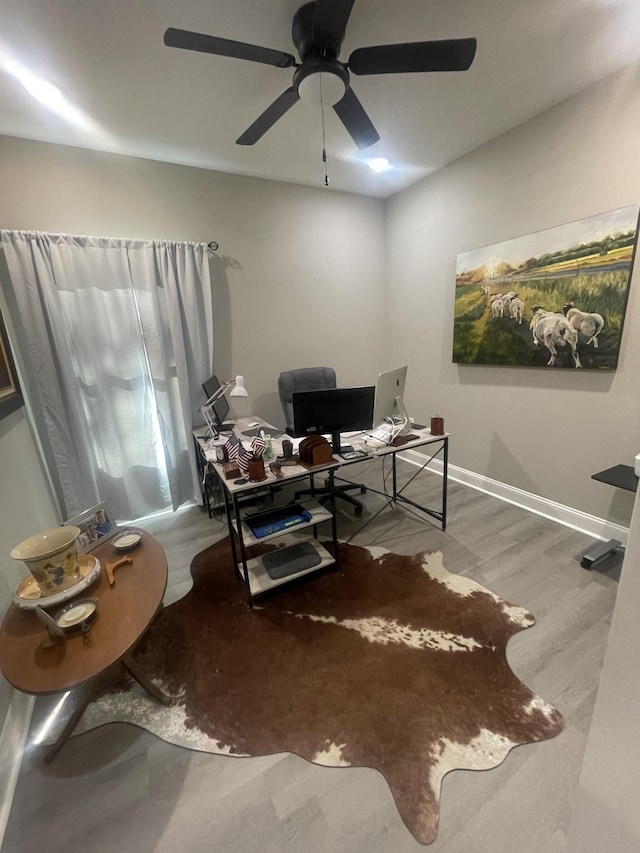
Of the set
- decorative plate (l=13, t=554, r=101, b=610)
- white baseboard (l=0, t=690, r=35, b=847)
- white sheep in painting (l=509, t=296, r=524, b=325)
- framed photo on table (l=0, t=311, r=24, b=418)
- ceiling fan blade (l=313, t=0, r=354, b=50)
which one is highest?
ceiling fan blade (l=313, t=0, r=354, b=50)

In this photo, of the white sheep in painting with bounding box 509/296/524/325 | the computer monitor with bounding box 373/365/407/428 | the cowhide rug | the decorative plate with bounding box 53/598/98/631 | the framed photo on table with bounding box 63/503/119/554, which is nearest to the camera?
the decorative plate with bounding box 53/598/98/631

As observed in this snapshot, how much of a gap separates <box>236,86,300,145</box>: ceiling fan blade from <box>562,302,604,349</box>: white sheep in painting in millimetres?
2113

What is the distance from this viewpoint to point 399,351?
399 centimetres

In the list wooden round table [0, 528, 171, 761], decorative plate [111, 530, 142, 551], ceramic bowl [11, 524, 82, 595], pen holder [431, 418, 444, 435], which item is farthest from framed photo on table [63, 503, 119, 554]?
pen holder [431, 418, 444, 435]

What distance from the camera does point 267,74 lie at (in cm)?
185

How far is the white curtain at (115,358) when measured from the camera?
244 centimetres

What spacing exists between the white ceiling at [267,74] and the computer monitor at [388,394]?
1656 millimetres

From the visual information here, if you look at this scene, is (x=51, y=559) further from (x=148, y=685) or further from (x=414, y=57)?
(x=414, y=57)

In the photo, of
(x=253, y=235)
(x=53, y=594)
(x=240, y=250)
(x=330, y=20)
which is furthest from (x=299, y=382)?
(x=53, y=594)

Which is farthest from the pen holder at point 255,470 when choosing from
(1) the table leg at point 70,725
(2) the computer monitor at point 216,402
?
(2) the computer monitor at point 216,402

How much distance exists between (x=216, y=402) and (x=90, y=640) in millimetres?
2081

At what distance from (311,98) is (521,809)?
2.96 meters

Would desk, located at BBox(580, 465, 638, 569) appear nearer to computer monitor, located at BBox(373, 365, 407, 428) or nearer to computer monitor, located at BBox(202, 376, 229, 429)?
computer monitor, located at BBox(373, 365, 407, 428)

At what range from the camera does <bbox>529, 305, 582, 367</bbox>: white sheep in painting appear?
7.90 feet
